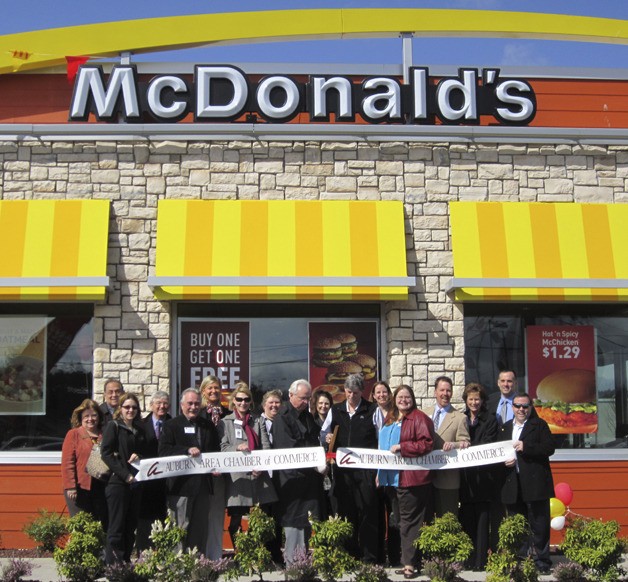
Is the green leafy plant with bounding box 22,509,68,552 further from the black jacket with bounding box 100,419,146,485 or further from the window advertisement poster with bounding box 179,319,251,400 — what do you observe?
the window advertisement poster with bounding box 179,319,251,400

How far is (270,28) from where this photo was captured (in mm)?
13312

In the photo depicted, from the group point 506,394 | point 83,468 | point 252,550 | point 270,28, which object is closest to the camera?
point 252,550

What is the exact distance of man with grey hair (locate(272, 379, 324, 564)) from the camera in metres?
8.84

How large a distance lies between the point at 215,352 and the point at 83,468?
3017 mm

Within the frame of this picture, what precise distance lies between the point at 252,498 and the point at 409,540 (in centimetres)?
164

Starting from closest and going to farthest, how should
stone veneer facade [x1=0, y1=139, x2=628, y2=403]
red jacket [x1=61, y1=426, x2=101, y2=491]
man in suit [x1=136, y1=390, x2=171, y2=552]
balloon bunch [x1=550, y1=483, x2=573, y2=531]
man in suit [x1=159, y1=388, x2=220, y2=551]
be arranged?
1. man in suit [x1=159, y1=388, x2=220, y2=551]
2. man in suit [x1=136, y1=390, x2=171, y2=552]
3. red jacket [x1=61, y1=426, x2=101, y2=491]
4. balloon bunch [x1=550, y1=483, x2=573, y2=531]
5. stone veneer facade [x1=0, y1=139, x2=628, y2=403]

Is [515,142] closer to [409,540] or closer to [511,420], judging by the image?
[511,420]

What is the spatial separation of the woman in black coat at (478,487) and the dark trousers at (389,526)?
2.47ft

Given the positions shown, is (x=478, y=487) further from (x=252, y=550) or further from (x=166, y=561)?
(x=166, y=561)

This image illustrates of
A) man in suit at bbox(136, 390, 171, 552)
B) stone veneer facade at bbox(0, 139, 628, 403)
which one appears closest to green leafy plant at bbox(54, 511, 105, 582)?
man in suit at bbox(136, 390, 171, 552)

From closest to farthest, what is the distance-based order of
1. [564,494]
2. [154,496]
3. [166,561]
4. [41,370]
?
[166,561]
[154,496]
[564,494]
[41,370]

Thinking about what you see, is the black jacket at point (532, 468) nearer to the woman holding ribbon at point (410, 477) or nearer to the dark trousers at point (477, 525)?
the dark trousers at point (477, 525)

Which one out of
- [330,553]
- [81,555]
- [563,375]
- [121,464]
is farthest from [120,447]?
[563,375]

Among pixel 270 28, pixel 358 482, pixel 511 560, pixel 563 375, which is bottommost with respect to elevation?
pixel 511 560
